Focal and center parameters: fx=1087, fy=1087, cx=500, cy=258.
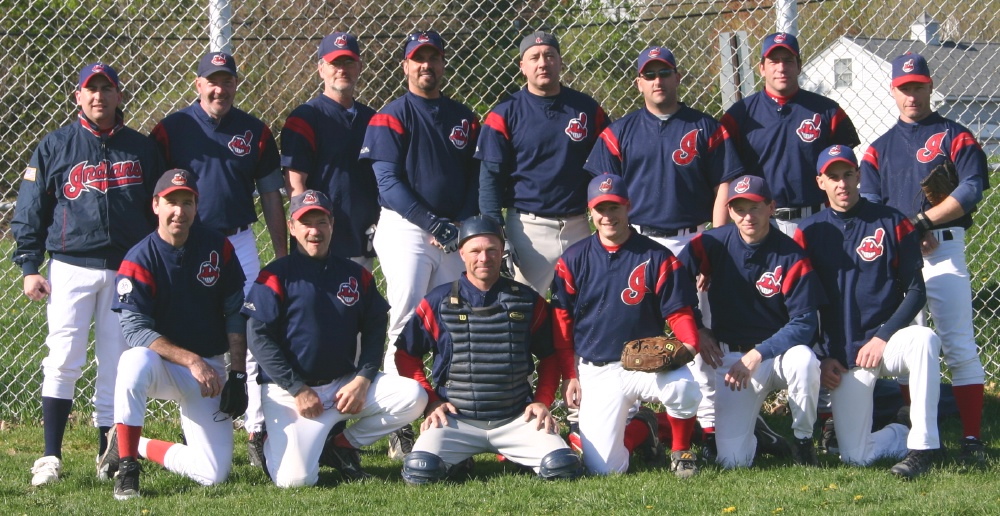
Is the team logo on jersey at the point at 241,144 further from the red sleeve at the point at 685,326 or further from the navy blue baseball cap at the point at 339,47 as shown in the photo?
the red sleeve at the point at 685,326

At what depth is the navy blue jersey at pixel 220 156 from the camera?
513 centimetres

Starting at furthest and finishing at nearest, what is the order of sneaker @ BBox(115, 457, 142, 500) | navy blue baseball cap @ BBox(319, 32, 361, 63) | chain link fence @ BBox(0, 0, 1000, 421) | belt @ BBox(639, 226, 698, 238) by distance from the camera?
chain link fence @ BBox(0, 0, 1000, 421) → navy blue baseball cap @ BBox(319, 32, 361, 63) → belt @ BBox(639, 226, 698, 238) → sneaker @ BBox(115, 457, 142, 500)

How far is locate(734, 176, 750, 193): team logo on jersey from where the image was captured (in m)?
4.79

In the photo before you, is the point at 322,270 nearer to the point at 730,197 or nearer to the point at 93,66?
the point at 93,66

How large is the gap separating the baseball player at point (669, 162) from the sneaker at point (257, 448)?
202cm

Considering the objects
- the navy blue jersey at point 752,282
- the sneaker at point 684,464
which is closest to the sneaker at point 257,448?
the sneaker at point 684,464

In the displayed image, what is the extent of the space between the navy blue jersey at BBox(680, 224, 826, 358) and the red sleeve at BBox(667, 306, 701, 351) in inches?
9.4

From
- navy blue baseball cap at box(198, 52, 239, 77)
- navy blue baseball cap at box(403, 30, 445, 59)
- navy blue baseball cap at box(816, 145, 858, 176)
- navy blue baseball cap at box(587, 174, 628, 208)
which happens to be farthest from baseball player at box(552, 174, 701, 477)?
navy blue baseball cap at box(198, 52, 239, 77)

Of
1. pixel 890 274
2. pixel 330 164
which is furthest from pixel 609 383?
pixel 330 164

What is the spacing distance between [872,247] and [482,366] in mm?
1830

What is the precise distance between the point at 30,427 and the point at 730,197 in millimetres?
4025

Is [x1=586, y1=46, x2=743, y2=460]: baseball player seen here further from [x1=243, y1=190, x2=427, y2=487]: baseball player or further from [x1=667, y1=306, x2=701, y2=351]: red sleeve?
[x1=243, y1=190, x2=427, y2=487]: baseball player

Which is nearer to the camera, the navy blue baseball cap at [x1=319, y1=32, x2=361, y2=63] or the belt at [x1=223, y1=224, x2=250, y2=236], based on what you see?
the belt at [x1=223, y1=224, x2=250, y2=236]

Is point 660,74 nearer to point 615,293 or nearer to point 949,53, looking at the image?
point 615,293
